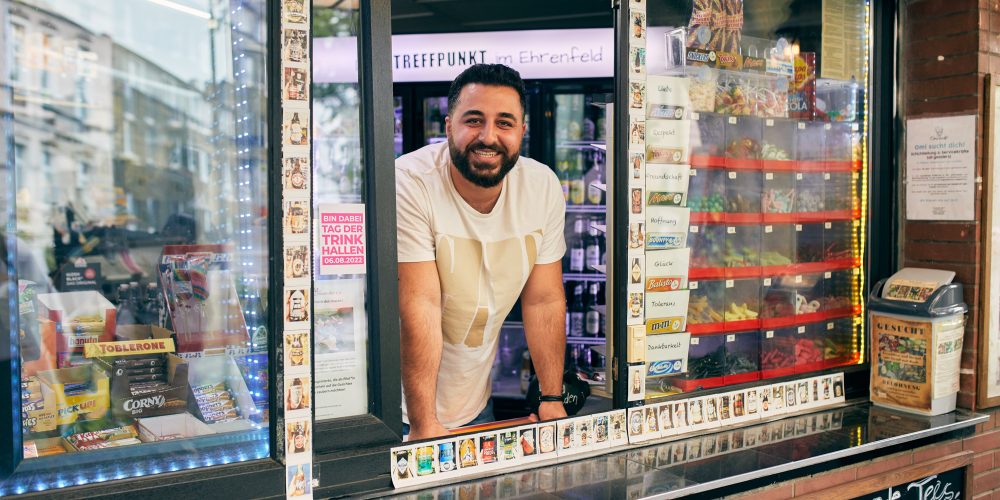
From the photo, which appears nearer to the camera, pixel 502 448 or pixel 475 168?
pixel 502 448

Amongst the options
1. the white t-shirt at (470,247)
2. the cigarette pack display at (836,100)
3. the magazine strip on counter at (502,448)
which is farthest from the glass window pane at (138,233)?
the cigarette pack display at (836,100)

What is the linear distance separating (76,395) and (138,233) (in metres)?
0.56

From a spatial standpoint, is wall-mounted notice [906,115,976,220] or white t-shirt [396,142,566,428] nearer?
white t-shirt [396,142,566,428]

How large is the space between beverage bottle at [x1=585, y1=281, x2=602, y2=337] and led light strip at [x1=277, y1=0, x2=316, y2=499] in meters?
3.44

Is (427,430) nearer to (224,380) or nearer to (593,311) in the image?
(224,380)

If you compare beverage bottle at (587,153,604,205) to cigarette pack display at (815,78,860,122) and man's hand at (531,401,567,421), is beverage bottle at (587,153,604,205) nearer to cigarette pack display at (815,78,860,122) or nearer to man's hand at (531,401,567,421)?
cigarette pack display at (815,78,860,122)

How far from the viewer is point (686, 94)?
394cm

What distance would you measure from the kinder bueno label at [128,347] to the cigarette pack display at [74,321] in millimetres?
20

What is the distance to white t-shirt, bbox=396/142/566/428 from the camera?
364cm

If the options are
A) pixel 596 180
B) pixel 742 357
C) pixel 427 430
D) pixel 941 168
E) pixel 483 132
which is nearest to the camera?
pixel 427 430

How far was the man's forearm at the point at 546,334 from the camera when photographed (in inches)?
155

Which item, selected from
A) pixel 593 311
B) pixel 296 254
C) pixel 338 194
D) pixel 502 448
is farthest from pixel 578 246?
pixel 296 254

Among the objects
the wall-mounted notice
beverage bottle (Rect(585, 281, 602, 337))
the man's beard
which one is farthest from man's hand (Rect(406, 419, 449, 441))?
the wall-mounted notice

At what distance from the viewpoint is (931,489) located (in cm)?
412
